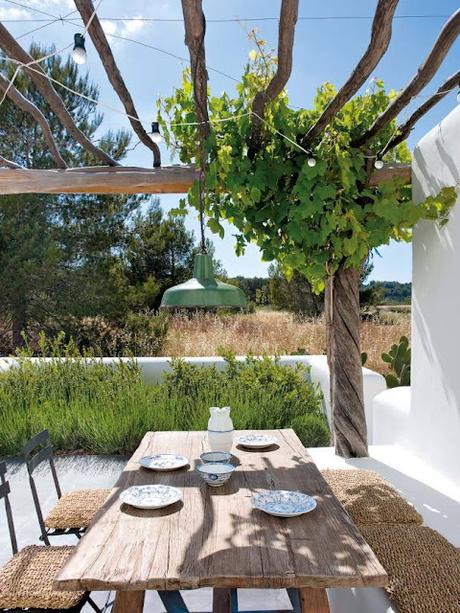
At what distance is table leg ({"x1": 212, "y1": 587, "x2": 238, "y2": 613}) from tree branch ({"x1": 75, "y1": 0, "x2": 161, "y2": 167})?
2481 mm

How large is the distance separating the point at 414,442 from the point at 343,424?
48 cm

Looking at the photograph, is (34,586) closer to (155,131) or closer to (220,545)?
(220,545)

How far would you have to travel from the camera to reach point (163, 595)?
229 centimetres

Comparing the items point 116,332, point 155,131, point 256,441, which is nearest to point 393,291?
point 116,332

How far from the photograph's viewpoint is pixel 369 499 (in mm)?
2736

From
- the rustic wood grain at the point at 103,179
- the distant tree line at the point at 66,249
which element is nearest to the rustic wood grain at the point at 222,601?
the rustic wood grain at the point at 103,179

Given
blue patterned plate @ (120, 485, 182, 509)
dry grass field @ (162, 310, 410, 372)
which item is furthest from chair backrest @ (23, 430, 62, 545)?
dry grass field @ (162, 310, 410, 372)

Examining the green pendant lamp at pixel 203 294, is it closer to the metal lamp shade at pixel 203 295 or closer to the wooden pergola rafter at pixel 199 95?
the metal lamp shade at pixel 203 295

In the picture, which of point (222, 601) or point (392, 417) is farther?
point (392, 417)

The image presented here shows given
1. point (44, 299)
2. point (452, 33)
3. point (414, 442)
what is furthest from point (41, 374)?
→ point (44, 299)

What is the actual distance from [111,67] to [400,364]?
15.1ft

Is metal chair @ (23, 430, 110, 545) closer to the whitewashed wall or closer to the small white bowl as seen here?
the small white bowl

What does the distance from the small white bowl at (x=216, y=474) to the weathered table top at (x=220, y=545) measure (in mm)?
40

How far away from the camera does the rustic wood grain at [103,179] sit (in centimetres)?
390
